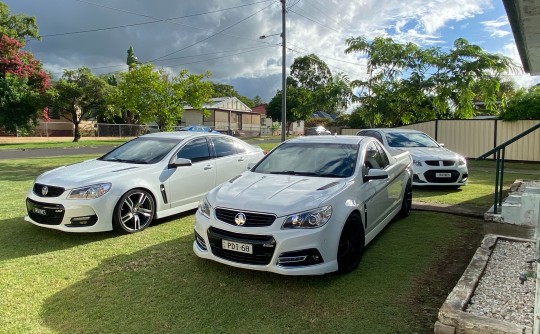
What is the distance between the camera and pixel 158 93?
46.7ft

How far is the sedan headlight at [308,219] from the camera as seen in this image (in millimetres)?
3816

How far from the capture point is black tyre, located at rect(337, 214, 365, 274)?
407cm

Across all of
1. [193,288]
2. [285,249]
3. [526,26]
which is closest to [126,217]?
[193,288]

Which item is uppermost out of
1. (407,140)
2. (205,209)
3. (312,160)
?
(407,140)

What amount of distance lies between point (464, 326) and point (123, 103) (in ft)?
46.1

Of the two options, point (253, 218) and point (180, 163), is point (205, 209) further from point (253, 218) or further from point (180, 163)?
point (180, 163)

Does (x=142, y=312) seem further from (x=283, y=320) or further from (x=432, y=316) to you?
(x=432, y=316)

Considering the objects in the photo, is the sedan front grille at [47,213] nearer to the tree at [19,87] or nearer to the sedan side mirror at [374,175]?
the sedan side mirror at [374,175]

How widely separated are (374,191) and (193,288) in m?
2.58

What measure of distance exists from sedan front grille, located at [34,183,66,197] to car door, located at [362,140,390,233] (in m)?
4.14

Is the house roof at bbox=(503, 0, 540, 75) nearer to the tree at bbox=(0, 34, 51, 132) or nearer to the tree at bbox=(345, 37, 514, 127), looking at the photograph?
the tree at bbox=(345, 37, 514, 127)

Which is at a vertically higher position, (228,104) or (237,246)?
(228,104)

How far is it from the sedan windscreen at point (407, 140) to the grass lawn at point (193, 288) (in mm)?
4834

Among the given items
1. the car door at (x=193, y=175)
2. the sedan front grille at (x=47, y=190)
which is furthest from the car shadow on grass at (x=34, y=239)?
the car door at (x=193, y=175)
